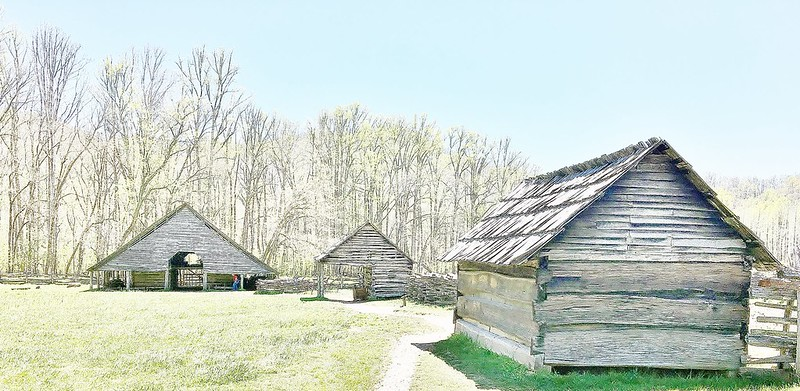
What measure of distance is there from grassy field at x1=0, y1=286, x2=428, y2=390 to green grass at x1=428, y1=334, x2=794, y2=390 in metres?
2.50

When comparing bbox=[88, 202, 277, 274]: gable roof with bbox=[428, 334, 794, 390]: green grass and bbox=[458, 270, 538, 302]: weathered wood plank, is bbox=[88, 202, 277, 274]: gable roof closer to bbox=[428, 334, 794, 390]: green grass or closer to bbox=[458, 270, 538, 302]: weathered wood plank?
bbox=[458, 270, 538, 302]: weathered wood plank

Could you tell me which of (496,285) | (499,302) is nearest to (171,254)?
(496,285)

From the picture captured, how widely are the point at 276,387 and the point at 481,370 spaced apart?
4.77 m

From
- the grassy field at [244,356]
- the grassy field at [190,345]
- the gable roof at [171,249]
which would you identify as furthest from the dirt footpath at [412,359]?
the gable roof at [171,249]

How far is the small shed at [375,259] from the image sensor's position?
34781 mm

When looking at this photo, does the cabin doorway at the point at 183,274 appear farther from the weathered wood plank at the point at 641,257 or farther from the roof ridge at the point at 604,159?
the weathered wood plank at the point at 641,257

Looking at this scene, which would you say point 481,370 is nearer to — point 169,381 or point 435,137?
A: point 169,381

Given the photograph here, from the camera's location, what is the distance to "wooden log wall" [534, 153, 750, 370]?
13.4 meters

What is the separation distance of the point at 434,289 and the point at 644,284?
61.8 ft

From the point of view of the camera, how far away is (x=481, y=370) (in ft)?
46.4

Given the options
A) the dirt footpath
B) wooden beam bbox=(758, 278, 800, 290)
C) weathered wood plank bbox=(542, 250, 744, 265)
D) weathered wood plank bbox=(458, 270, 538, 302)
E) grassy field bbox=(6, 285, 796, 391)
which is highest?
weathered wood plank bbox=(542, 250, 744, 265)

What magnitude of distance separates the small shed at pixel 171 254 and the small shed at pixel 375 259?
7.24 m

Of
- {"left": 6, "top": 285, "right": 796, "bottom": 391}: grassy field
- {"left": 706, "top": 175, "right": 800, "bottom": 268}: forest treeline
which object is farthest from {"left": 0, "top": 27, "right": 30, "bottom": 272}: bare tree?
{"left": 706, "top": 175, "right": 800, "bottom": 268}: forest treeline

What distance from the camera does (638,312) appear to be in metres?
13.6
